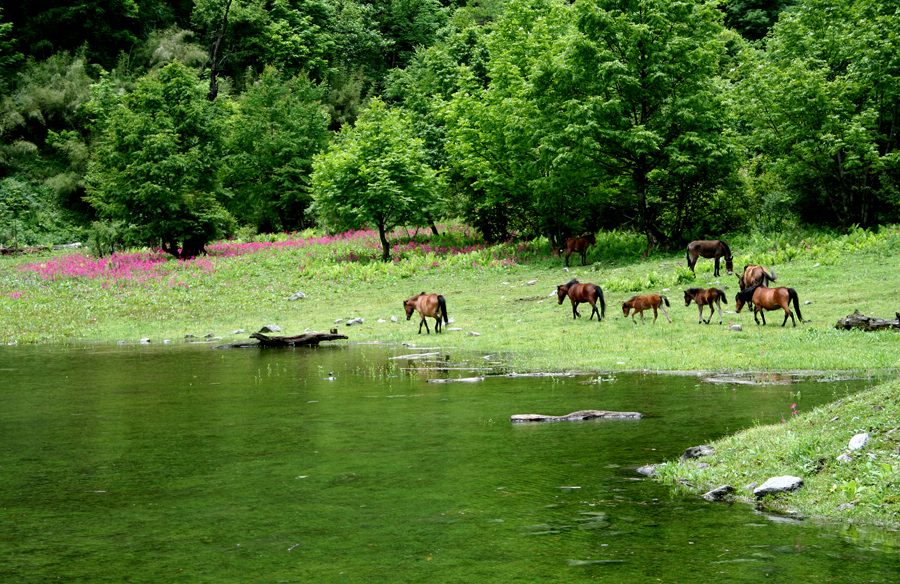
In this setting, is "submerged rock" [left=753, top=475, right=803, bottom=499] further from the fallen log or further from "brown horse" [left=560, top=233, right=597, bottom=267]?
"brown horse" [left=560, top=233, right=597, bottom=267]

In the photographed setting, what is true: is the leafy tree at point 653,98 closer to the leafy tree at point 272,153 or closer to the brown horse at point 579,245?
the brown horse at point 579,245

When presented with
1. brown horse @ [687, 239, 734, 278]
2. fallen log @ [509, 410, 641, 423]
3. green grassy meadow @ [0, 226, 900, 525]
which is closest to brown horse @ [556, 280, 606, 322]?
green grassy meadow @ [0, 226, 900, 525]

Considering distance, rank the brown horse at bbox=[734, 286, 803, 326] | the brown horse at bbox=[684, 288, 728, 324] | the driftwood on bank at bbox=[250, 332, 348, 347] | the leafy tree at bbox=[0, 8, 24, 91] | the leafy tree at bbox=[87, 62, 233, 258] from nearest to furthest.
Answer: the brown horse at bbox=[734, 286, 803, 326]
the brown horse at bbox=[684, 288, 728, 324]
the driftwood on bank at bbox=[250, 332, 348, 347]
the leafy tree at bbox=[87, 62, 233, 258]
the leafy tree at bbox=[0, 8, 24, 91]

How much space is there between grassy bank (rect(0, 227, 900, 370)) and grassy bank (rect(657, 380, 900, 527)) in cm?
822

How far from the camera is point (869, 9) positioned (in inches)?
1656

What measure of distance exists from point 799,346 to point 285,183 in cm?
5679

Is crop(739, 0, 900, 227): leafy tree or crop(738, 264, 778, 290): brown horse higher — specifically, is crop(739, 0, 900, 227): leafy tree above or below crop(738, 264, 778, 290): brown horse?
above

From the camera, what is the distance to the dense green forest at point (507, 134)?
3931cm

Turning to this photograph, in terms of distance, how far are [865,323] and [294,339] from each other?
685 inches

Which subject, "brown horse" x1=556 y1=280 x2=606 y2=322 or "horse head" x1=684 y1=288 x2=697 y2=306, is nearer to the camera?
"horse head" x1=684 y1=288 x2=697 y2=306

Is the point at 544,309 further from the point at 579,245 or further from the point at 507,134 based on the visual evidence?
the point at 507,134

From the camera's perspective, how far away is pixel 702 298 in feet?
85.8

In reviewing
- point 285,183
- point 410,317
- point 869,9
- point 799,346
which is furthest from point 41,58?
point 799,346

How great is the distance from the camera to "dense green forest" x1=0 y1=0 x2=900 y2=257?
129 feet
